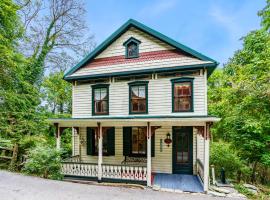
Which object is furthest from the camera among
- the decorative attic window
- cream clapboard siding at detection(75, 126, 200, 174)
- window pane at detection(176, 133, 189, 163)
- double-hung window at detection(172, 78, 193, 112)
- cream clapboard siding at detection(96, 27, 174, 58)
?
the decorative attic window

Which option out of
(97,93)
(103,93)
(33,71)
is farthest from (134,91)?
(33,71)

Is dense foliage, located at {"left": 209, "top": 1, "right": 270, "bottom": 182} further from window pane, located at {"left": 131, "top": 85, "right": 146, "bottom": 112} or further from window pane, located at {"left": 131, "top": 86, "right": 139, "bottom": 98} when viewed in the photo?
window pane, located at {"left": 131, "top": 86, "right": 139, "bottom": 98}

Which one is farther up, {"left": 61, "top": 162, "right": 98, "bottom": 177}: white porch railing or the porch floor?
{"left": 61, "top": 162, "right": 98, "bottom": 177}: white porch railing

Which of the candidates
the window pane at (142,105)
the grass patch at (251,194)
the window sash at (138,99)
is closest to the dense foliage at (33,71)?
the window sash at (138,99)

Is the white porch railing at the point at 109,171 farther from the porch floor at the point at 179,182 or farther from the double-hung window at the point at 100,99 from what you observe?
the double-hung window at the point at 100,99

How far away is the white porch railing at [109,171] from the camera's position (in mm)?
9711

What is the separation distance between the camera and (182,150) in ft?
36.8

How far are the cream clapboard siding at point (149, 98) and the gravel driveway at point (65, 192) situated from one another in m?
4.23

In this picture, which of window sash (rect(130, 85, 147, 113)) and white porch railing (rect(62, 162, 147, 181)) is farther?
window sash (rect(130, 85, 147, 113))

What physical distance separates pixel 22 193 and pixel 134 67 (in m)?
7.99

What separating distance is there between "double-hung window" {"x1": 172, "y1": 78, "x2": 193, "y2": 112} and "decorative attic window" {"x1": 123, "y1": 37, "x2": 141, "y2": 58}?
2900 millimetres

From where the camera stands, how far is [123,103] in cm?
1214

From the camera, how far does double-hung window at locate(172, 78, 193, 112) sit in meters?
11.0

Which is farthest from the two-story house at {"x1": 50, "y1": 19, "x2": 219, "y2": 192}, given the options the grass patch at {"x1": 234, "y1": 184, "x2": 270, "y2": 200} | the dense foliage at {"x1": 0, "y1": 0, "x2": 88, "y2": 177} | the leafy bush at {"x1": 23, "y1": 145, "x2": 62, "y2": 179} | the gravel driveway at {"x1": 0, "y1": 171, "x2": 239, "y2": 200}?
the dense foliage at {"x1": 0, "y1": 0, "x2": 88, "y2": 177}
